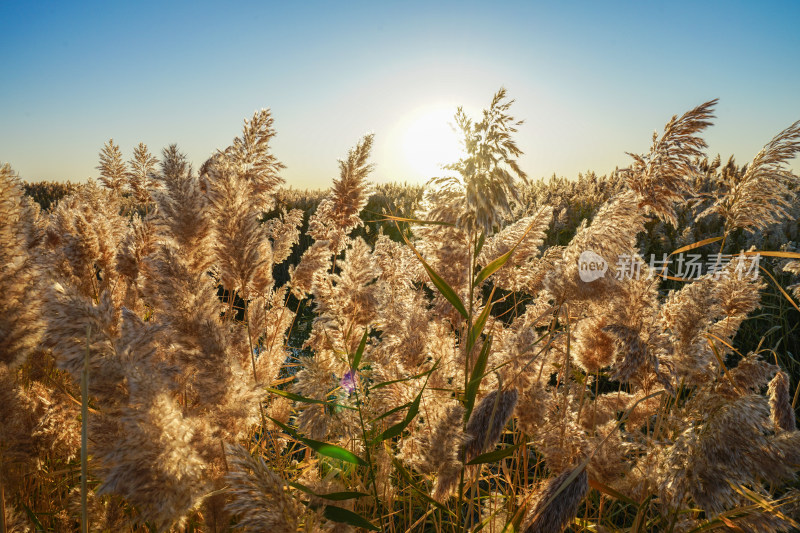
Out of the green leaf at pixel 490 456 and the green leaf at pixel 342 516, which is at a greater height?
the green leaf at pixel 490 456

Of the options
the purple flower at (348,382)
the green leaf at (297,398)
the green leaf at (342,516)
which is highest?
the green leaf at (297,398)

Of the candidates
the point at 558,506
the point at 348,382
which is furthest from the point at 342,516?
the point at 348,382

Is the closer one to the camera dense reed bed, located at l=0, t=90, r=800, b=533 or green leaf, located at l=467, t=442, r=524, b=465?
dense reed bed, located at l=0, t=90, r=800, b=533

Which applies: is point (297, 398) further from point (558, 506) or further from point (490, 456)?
point (558, 506)

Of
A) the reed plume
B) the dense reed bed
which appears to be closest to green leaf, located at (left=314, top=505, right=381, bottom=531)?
the dense reed bed

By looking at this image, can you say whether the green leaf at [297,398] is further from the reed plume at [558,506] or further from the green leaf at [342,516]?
the reed plume at [558,506]

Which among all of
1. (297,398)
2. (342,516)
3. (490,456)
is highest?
(297,398)

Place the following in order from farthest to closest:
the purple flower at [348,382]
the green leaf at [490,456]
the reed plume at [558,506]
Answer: the purple flower at [348,382] → the green leaf at [490,456] → the reed plume at [558,506]

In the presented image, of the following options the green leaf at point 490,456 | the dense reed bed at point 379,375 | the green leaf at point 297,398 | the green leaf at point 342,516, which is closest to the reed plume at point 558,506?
the dense reed bed at point 379,375

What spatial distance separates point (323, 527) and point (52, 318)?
0.92 metres

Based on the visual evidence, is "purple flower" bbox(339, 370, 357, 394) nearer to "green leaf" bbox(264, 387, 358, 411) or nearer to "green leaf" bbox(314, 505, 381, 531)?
→ "green leaf" bbox(264, 387, 358, 411)

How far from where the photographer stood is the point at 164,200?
1.47 m

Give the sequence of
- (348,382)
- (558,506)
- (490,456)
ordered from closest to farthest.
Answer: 1. (558,506)
2. (490,456)
3. (348,382)

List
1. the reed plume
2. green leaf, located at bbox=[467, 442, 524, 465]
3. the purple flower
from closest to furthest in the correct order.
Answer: the reed plume
green leaf, located at bbox=[467, 442, 524, 465]
the purple flower
